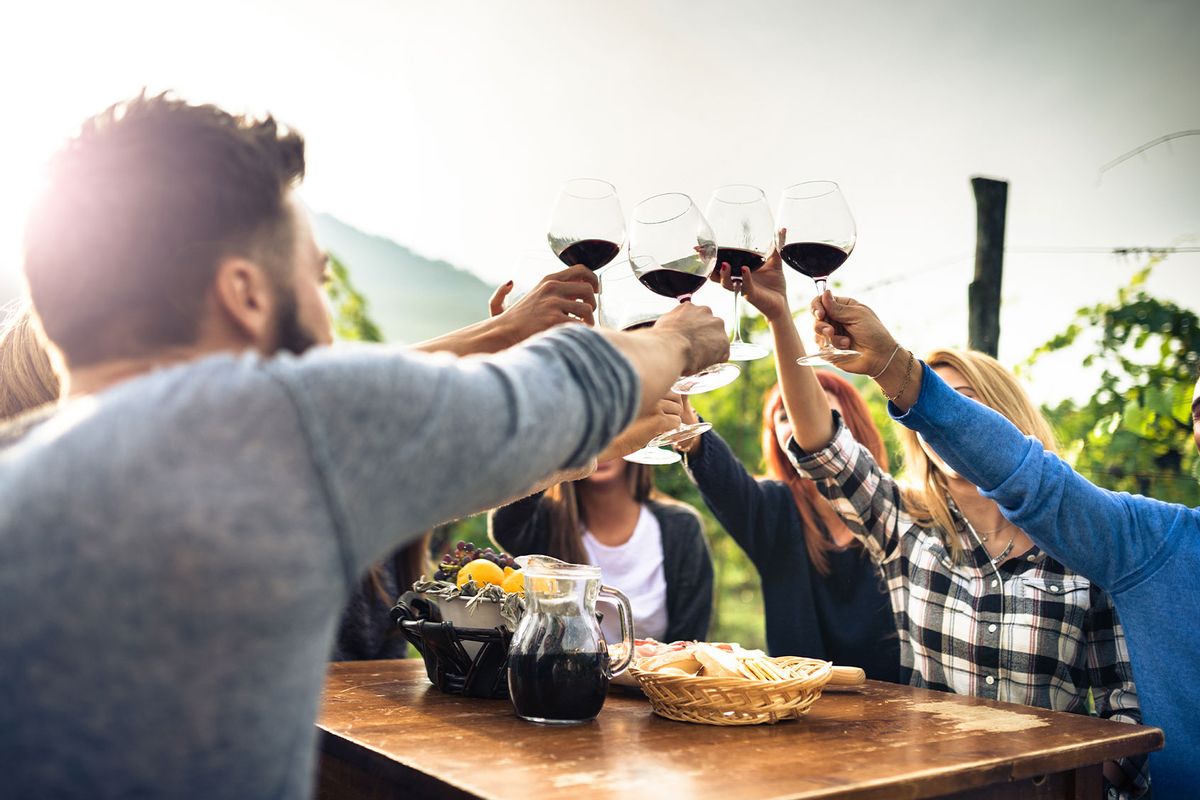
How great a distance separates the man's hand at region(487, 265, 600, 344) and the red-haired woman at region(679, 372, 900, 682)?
1.39 metres

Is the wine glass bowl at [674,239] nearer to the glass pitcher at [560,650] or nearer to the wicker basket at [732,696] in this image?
the glass pitcher at [560,650]

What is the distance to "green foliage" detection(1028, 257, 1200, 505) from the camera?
3564 mm

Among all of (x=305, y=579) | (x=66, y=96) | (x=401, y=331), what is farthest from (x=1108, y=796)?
(x=401, y=331)

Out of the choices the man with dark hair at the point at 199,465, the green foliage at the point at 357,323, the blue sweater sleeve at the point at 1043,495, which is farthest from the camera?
the green foliage at the point at 357,323

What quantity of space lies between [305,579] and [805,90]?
18.2 feet

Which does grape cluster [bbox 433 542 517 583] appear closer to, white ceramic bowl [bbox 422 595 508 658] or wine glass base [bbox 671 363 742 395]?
white ceramic bowl [bbox 422 595 508 658]

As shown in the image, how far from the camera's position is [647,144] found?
592 centimetres

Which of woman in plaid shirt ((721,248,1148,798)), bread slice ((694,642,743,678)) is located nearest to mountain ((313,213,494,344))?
woman in plaid shirt ((721,248,1148,798))

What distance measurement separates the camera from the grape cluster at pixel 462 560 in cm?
197

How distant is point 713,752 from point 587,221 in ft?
2.88

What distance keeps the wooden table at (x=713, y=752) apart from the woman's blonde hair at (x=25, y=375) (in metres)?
0.93

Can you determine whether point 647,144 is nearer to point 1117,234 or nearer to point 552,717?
point 1117,234

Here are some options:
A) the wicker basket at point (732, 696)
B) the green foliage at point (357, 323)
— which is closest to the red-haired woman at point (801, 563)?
the wicker basket at point (732, 696)

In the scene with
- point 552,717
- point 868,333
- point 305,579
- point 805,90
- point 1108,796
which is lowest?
point 1108,796
